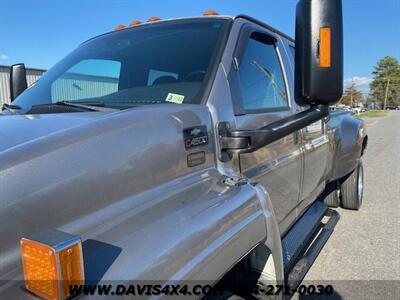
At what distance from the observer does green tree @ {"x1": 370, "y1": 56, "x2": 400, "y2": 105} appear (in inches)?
3388

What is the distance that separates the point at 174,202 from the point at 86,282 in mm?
510

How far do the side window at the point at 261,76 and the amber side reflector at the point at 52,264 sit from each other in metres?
1.53

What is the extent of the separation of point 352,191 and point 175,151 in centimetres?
439

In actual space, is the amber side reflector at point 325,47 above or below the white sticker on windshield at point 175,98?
above

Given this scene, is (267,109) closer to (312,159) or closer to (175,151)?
(312,159)

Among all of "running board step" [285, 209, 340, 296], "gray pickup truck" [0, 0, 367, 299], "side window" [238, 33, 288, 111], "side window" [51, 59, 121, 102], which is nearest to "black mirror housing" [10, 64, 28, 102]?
"gray pickup truck" [0, 0, 367, 299]

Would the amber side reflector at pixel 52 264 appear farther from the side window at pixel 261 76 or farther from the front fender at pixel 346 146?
the front fender at pixel 346 146

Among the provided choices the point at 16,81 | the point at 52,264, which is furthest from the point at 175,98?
the point at 16,81

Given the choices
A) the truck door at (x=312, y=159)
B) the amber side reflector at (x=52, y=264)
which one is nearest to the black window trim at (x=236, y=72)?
the truck door at (x=312, y=159)

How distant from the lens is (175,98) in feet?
→ 6.77

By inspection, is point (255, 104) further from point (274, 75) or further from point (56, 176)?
point (56, 176)

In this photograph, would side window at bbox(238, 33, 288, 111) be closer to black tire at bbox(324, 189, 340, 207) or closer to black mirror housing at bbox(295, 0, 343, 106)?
black mirror housing at bbox(295, 0, 343, 106)

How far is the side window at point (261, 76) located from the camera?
2.46 metres

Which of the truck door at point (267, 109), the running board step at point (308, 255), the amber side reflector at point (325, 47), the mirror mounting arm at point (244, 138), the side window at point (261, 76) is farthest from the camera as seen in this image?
the running board step at point (308, 255)
